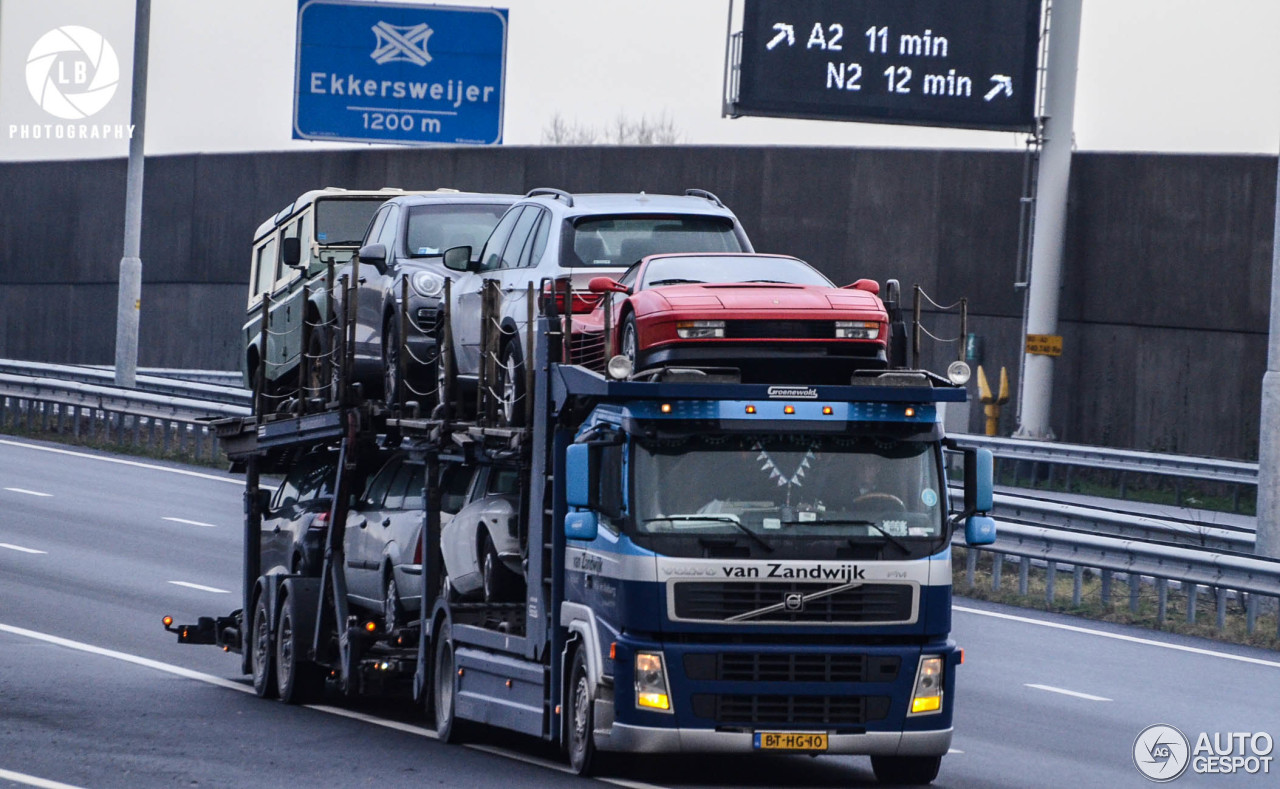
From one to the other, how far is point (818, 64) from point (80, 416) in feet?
42.4

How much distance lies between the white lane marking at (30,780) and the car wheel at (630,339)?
12.1 feet

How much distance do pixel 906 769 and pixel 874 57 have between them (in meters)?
23.4

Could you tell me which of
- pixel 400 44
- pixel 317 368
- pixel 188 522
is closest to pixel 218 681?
pixel 317 368

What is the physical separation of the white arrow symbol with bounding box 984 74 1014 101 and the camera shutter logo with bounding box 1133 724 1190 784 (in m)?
21.1

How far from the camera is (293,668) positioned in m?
16.3

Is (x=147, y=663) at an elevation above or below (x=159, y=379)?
below

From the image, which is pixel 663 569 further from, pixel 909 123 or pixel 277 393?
pixel 909 123

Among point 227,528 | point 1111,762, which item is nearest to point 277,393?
point 227,528

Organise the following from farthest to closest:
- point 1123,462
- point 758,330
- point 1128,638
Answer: point 1123,462 < point 1128,638 < point 758,330

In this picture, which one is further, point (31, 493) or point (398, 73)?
point (398, 73)

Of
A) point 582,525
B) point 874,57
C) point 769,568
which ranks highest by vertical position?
point 874,57

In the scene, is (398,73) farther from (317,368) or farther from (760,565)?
(760,565)

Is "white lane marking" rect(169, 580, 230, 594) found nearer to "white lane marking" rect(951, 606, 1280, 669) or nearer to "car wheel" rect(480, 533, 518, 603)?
"white lane marking" rect(951, 606, 1280, 669)

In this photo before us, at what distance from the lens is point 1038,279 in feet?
119
